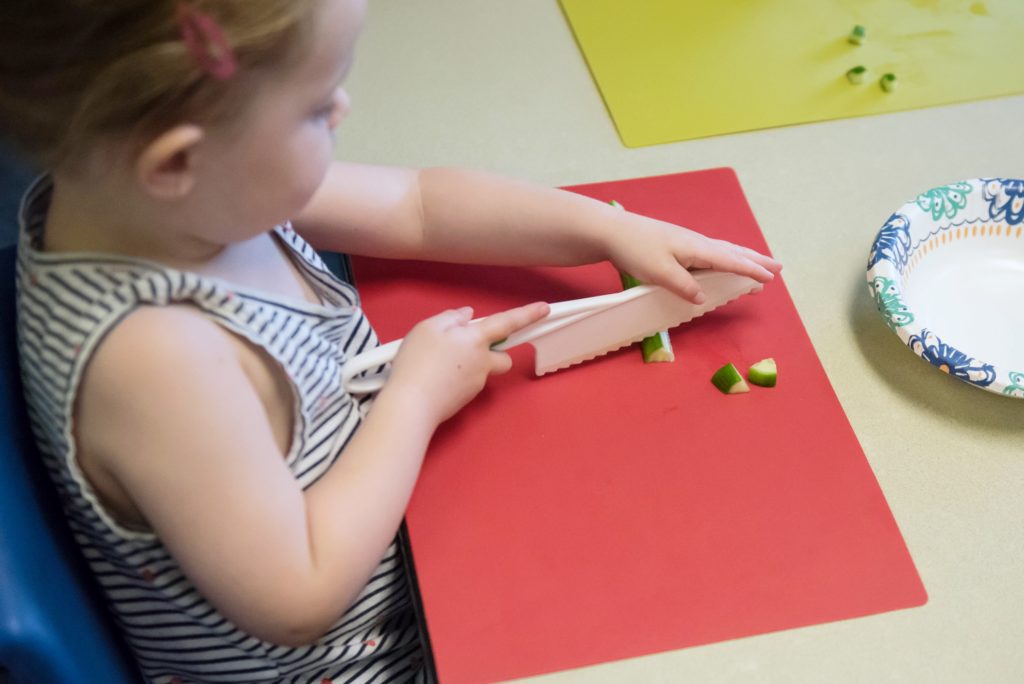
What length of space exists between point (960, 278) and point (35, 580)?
66 centimetres

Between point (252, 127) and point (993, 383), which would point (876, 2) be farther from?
point (252, 127)

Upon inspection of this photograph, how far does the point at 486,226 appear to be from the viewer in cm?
69

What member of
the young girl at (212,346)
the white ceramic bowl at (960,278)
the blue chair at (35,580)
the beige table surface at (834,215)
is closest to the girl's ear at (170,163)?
the young girl at (212,346)

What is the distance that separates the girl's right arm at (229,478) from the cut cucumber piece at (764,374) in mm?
243

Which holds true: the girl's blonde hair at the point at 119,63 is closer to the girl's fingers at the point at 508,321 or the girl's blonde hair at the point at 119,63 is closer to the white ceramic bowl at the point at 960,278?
the girl's fingers at the point at 508,321

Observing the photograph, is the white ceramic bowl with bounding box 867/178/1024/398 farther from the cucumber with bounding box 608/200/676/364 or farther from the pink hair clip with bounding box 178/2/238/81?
the pink hair clip with bounding box 178/2/238/81

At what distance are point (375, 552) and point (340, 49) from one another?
26 cm

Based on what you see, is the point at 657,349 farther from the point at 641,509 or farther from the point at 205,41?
the point at 205,41

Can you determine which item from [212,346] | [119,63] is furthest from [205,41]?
[212,346]

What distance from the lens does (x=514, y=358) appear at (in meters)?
0.66

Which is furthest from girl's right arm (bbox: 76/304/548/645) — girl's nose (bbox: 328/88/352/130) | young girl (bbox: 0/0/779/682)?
girl's nose (bbox: 328/88/352/130)

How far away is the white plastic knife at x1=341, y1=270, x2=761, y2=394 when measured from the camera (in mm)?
626

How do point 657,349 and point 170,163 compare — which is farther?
point 657,349

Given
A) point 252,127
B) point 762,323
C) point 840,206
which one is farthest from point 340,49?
point 840,206
